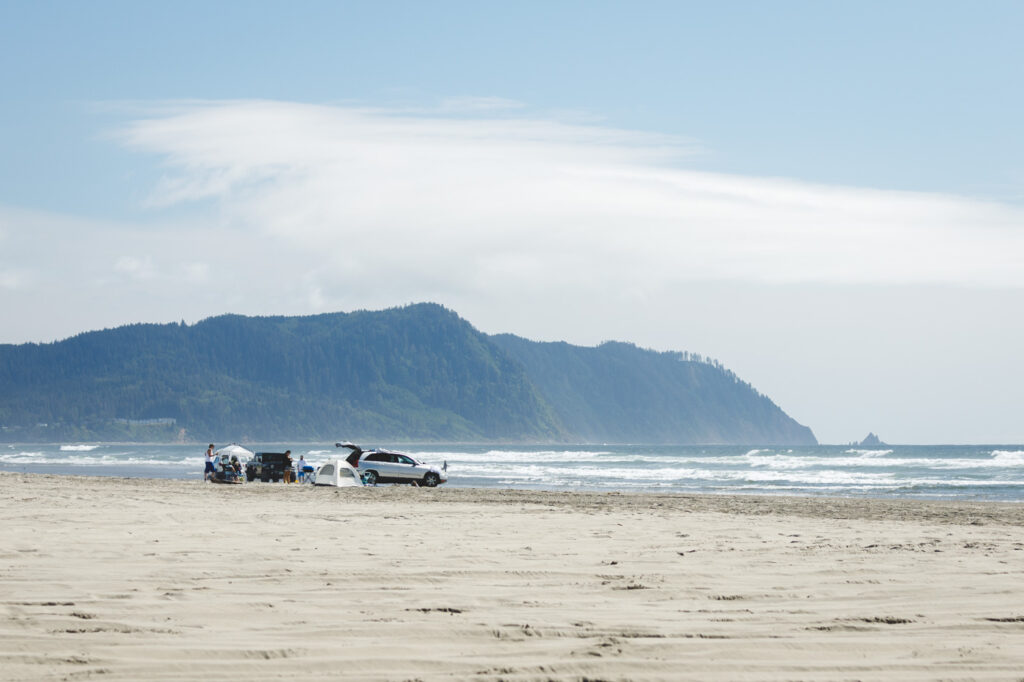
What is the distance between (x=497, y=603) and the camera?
25.2ft

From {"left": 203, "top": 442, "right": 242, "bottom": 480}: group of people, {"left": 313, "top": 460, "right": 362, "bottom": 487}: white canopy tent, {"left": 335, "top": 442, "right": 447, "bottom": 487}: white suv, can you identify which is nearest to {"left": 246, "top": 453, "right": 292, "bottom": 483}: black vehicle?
{"left": 203, "top": 442, "right": 242, "bottom": 480}: group of people

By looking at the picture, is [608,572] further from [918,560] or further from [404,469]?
[404,469]

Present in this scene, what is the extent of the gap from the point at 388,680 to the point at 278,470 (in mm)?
32529

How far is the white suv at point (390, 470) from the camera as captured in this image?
36.1 meters

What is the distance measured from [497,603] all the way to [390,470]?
95.5 ft

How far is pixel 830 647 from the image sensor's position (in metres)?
6.23

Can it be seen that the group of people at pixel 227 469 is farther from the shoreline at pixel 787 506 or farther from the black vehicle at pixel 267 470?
the shoreline at pixel 787 506

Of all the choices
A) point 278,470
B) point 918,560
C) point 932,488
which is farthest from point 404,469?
point 918,560

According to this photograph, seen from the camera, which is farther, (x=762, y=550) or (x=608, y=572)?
(x=762, y=550)

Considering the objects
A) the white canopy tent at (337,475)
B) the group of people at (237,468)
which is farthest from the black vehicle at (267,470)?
the white canopy tent at (337,475)

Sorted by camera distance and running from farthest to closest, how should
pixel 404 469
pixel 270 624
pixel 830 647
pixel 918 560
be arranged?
pixel 404 469 → pixel 918 560 → pixel 270 624 → pixel 830 647

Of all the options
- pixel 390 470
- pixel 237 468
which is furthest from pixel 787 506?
pixel 237 468

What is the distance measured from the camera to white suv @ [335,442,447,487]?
36.1 m

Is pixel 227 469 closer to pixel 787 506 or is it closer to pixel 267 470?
pixel 267 470
